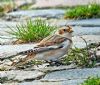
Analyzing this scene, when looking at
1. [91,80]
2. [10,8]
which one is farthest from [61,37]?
[10,8]

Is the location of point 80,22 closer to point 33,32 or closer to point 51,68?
point 33,32

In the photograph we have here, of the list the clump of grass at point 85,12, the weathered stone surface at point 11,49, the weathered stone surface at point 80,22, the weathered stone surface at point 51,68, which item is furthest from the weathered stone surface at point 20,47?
the clump of grass at point 85,12

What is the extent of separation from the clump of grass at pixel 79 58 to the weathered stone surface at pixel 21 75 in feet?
1.57

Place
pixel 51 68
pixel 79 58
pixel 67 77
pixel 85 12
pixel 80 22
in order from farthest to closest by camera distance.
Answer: pixel 85 12 → pixel 80 22 → pixel 79 58 → pixel 51 68 → pixel 67 77

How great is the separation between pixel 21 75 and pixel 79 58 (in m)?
0.74

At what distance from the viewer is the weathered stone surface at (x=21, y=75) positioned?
14.9 ft

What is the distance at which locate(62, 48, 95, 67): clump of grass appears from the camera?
4953 millimetres

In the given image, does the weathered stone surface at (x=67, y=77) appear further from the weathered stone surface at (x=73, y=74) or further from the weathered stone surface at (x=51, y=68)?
the weathered stone surface at (x=51, y=68)

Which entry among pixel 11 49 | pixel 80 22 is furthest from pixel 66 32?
pixel 80 22

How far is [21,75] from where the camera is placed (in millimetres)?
4637

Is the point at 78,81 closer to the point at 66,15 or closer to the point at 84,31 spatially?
the point at 84,31

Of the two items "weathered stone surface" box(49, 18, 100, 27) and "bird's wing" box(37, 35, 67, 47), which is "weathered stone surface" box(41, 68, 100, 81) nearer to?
"bird's wing" box(37, 35, 67, 47)

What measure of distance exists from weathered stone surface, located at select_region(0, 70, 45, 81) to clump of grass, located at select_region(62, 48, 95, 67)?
48 cm

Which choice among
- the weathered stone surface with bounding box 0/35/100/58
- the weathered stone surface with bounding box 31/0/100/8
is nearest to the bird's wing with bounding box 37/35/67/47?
the weathered stone surface with bounding box 0/35/100/58
